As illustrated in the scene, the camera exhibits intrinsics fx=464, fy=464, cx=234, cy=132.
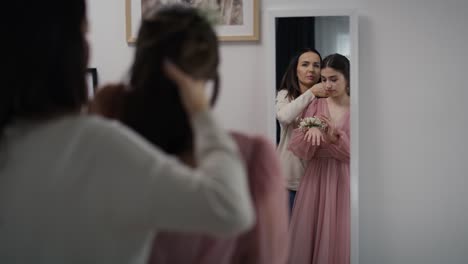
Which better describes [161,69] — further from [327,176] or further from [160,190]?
[327,176]

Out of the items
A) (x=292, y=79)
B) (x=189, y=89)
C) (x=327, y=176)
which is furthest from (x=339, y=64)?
(x=189, y=89)

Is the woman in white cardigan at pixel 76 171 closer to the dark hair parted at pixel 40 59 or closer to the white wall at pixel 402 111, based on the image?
the dark hair parted at pixel 40 59

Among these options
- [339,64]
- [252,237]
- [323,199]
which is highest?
[339,64]

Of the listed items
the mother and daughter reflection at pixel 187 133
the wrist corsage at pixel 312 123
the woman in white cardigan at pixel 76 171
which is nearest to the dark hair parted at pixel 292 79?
the wrist corsage at pixel 312 123

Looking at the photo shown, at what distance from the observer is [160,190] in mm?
634

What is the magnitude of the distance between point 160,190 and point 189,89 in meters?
0.17

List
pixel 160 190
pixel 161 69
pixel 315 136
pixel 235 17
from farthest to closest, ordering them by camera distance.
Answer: pixel 235 17
pixel 315 136
pixel 161 69
pixel 160 190

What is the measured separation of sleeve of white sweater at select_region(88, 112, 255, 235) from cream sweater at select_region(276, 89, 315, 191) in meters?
1.32

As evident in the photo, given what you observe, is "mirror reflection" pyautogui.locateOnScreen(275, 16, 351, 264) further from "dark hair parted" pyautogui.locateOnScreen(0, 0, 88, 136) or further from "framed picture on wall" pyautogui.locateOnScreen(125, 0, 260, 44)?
"dark hair parted" pyautogui.locateOnScreen(0, 0, 88, 136)

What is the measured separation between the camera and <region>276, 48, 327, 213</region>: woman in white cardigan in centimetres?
195

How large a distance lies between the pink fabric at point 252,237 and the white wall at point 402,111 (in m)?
1.14

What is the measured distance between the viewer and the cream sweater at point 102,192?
639mm

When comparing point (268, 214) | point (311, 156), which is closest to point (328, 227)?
point (311, 156)

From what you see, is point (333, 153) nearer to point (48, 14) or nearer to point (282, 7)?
point (282, 7)
